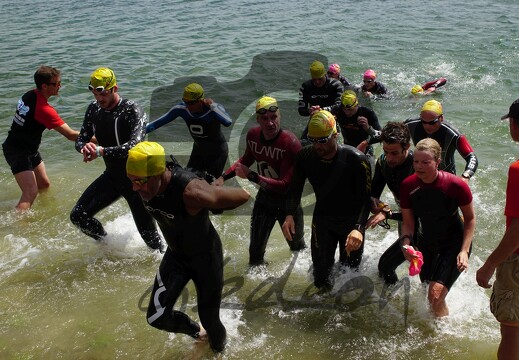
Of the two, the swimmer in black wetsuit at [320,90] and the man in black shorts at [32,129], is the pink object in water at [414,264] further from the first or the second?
the swimmer in black wetsuit at [320,90]

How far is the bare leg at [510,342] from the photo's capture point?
406 cm

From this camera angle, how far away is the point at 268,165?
5.95 metres

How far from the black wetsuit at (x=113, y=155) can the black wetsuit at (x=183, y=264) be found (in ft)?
5.81

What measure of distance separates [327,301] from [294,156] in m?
1.72

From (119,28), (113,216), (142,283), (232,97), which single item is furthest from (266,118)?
(119,28)

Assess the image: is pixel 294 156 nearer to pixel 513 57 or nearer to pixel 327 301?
pixel 327 301

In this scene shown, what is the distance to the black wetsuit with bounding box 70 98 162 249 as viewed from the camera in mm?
6039

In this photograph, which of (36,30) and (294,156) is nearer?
(294,156)

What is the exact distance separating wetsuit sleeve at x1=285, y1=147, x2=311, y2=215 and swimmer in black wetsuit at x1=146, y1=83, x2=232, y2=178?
187 cm

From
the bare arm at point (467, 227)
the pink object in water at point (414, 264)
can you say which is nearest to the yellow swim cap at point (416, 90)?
the bare arm at point (467, 227)

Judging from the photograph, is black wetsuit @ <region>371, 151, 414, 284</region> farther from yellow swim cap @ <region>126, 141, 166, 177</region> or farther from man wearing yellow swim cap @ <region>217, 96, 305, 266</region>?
yellow swim cap @ <region>126, 141, 166, 177</region>

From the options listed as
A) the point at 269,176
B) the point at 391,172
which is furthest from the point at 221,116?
the point at 391,172

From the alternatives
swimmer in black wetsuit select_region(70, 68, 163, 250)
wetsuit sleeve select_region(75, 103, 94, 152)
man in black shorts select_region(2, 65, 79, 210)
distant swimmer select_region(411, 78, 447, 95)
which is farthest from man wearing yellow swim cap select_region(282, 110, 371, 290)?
distant swimmer select_region(411, 78, 447, 95)

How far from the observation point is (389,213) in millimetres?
5340
